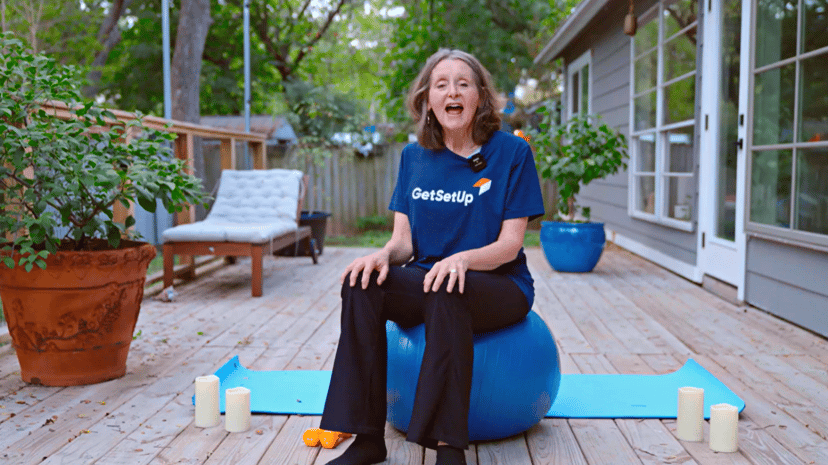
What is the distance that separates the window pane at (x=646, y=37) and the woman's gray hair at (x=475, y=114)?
4303 millimetres

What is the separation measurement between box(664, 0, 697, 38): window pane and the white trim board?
1.78 m

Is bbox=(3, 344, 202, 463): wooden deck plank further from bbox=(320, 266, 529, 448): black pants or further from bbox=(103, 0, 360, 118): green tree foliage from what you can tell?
bbox=(103, 0, 360, 118): green tree foliage

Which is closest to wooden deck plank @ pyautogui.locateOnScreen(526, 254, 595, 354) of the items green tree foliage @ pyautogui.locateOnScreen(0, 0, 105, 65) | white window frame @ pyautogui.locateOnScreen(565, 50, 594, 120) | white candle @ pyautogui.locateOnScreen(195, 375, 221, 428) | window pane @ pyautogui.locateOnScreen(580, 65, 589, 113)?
white candle @ pyautogui.locateOnScreen(195, 375, 221, 428)

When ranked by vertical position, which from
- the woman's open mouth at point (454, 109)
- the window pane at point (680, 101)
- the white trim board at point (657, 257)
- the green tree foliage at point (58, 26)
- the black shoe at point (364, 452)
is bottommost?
the black shoe at point (364, 452)

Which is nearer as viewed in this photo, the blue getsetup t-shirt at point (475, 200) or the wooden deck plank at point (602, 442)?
the wooden deck plank at point (602, 442)

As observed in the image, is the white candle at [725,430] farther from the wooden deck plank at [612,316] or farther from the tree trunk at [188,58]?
the tree trunk at [188,58]

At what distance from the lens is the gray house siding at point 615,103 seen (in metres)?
6.14

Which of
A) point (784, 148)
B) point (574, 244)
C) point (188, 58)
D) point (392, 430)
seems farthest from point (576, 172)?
point (188, 58)

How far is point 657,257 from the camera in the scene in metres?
5.93

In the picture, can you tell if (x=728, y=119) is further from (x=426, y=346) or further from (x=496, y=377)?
(x=426, y=346)

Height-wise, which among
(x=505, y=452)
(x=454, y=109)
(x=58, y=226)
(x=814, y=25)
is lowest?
(x=505, y=452)

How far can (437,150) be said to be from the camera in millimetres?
2219

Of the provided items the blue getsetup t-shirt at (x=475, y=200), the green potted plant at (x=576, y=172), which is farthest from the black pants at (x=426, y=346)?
the green potted plant at (x=576, y=172)

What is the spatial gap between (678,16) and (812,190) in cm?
245
